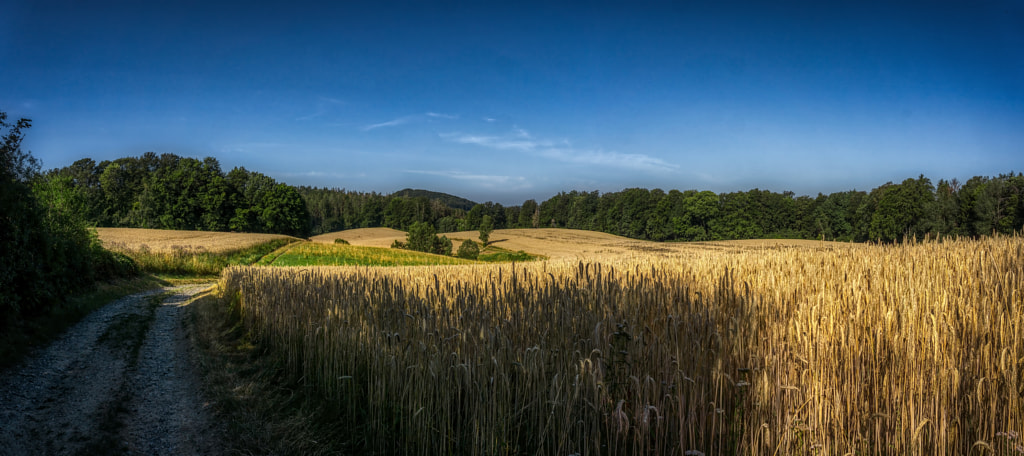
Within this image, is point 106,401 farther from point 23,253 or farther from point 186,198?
point 186,198

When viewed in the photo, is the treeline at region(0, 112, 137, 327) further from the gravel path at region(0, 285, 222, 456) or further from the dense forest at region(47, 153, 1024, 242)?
the dense forest at region(47, 153, 1024, 242)

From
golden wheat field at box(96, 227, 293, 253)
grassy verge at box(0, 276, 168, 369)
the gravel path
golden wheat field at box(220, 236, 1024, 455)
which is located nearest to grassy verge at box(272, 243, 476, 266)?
golden wheat field at box(96, 227, 293, 253)

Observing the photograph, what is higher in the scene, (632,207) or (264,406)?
(632,207)

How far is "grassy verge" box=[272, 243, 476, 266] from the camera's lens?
4916 cm

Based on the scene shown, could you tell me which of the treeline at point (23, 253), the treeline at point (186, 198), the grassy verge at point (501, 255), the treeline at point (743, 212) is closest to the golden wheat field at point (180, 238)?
the treeline at point (186, 198)

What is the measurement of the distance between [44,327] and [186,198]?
3696 inches

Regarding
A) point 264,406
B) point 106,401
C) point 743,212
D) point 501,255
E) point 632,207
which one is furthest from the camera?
point 632,207

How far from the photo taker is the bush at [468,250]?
223 feet

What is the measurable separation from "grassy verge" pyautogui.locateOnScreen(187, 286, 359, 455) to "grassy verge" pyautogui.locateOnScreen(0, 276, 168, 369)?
2707mm

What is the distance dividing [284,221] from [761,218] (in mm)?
101230

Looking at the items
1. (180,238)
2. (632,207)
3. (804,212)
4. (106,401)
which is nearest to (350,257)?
(180,238)

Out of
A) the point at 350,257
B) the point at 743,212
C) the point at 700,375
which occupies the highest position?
the point at 743,212

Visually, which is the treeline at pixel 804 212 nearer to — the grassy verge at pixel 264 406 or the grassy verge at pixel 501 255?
the grassy verge at pixel 501 255

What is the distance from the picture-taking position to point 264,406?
5840 millimetres
